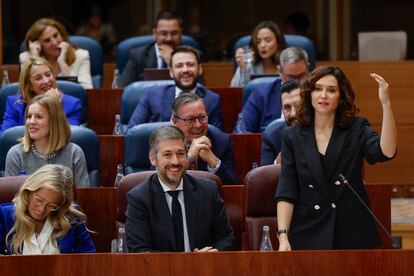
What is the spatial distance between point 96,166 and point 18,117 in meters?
0.67

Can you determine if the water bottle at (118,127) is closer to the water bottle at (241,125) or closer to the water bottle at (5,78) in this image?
the water bottle at (241,125)

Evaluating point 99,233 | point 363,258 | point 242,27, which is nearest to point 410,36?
point 242,27

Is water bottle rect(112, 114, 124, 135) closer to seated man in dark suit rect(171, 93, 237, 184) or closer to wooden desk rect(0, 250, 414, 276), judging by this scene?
seated man in dark suit rect(171, 93, 237, 184)

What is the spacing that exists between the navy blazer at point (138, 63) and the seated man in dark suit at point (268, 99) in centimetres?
118

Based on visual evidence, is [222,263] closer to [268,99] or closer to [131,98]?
[268,99]

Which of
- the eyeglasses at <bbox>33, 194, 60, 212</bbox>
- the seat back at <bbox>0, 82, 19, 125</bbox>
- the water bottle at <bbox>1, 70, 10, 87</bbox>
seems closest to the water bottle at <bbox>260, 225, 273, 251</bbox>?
the eyeglasses at <bbox>33, 194, 60, 212</bbox>

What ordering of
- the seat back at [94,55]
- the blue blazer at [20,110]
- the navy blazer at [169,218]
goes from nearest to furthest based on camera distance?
1. the navy blazer at [169,218]
2. the blue blazer at [20,110]
3. the seat back at [94,55]

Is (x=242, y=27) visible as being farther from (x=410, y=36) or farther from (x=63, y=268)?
(x=63, y=268)

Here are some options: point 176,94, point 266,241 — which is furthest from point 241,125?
point 266,241

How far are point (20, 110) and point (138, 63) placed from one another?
1.53 metres

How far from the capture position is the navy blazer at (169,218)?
4.72 metres

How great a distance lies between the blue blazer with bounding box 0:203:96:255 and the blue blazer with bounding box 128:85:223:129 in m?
1.85

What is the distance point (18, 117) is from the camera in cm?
652

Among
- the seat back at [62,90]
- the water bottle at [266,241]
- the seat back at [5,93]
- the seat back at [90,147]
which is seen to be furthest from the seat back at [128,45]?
the water bottle at [266,241]
